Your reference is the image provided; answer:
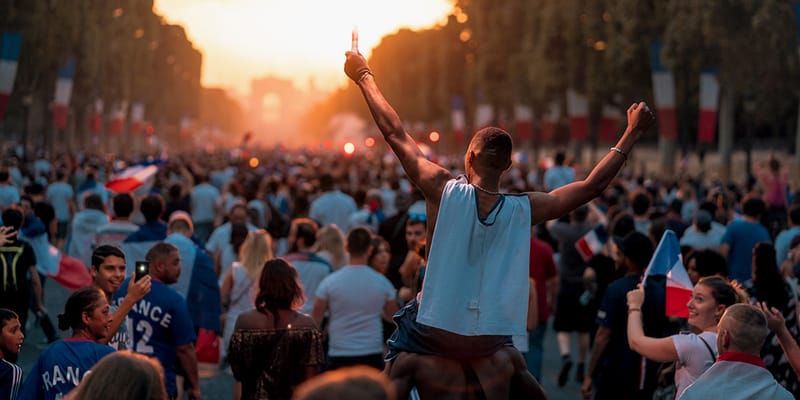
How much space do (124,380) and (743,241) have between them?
8904mm

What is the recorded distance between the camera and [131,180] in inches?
559

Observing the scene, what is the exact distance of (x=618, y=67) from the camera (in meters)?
40.7

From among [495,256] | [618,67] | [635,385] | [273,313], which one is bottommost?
[635,385]

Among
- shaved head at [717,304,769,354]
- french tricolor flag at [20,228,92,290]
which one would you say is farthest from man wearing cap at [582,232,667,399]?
french tricolor flag at [20,228,92,290]

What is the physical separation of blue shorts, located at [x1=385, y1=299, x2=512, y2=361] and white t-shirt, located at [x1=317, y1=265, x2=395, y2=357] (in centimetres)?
380

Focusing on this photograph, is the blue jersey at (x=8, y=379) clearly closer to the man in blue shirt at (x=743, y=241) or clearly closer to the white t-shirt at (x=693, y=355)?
the white t-shirt at (x=693, y=355)

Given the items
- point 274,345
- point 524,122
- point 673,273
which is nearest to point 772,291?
point 673,273

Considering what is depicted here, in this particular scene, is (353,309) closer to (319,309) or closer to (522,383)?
(319,309)

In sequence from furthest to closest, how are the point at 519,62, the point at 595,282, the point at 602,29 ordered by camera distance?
1. the point at 519,62
2. the point at 602,29
3. the point at 595,282

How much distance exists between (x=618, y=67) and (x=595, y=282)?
30.6 m

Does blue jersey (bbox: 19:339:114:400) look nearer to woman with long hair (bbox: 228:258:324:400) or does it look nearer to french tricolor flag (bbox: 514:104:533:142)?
woman with long hair (bbox: 228:258:324:400)

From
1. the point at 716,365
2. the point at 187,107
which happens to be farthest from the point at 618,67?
the point at 187,107

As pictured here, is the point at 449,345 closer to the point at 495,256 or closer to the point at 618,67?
the point at 495,256

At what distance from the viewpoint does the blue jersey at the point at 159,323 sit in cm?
698
